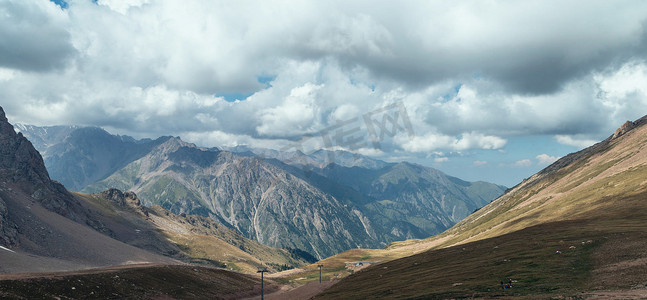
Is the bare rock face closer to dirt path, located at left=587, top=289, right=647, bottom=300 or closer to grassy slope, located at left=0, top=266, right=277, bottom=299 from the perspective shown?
grassy slope, located at left=0, top=266, right=277, bottom=299

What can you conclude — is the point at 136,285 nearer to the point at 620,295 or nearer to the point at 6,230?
the point at 620,295

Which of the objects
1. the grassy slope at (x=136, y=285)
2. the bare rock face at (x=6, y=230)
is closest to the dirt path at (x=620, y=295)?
the grassy slope at (x=136, y=285)

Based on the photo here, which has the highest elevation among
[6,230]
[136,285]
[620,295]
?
[6,230]

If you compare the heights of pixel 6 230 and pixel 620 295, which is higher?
pixel 6 230

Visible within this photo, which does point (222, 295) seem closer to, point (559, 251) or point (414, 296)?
point (414, 296)

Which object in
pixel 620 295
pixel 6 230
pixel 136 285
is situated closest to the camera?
pixel 620 295

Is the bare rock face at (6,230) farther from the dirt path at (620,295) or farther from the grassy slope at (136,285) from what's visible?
the dirt path at (620,295)

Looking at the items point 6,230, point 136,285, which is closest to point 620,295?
point 136,285

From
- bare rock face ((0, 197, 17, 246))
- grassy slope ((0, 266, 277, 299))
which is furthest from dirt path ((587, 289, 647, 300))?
bare rock face ((0, 197, 17, 246))

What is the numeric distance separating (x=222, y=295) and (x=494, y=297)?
10309 centimetres

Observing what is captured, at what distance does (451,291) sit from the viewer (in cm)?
6419

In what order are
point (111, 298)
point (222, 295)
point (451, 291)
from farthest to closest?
point (222, 295), point (111, 298), point (451, 291)

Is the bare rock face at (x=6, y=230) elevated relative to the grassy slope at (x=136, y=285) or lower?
elevated

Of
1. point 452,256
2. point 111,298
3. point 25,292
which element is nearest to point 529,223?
point 452,256
